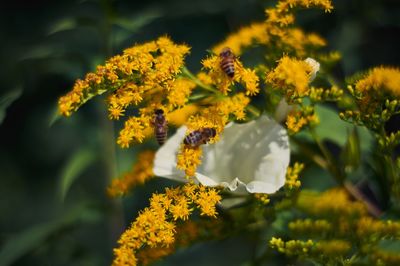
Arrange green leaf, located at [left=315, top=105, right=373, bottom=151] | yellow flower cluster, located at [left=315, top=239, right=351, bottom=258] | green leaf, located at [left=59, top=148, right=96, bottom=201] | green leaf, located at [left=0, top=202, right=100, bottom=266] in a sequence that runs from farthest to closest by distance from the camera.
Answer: green leaf, located at [left=59, top=148, right=96, bottom=201], green leaf, located at [left=0, top=202, right=100, bottom=266], green leaf, located at [left=315, top=105, right=373, bottom=151], yellow flower cluster, located at [left=315, top=239, right=351, bottom=258]

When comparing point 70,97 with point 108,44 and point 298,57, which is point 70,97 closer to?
point 298,57

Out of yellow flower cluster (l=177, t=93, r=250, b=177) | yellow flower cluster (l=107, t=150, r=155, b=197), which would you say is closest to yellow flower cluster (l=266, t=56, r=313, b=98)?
yellow flower cluster (l=177, t=93, r=250, b=177)

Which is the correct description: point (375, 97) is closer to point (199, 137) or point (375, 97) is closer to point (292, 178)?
point (292, 178)

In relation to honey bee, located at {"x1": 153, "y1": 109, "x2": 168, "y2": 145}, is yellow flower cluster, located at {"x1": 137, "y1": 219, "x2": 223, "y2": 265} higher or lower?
lower

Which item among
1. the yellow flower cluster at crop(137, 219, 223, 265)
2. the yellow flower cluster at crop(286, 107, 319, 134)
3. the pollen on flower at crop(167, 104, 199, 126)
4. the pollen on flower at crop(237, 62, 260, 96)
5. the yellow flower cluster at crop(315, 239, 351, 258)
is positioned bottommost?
the yellow flower cluster at crop(137, 219, 223, 265)

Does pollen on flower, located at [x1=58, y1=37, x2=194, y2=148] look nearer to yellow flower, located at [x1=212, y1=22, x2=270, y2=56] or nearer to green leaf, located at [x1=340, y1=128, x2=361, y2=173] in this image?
yellow flower, located at [x1=212, y1=22, x2=270, y2=56]

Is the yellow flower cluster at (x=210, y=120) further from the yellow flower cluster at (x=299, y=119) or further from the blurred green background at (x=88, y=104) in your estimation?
the blurred green background at (x=88, y=104)

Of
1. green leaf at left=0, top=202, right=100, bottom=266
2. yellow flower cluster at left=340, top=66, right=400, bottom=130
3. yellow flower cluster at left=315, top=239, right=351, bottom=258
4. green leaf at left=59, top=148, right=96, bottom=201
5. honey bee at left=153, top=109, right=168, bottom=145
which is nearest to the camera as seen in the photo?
yellow flower cluster at left=315, top=239, right=351, bottom=258
